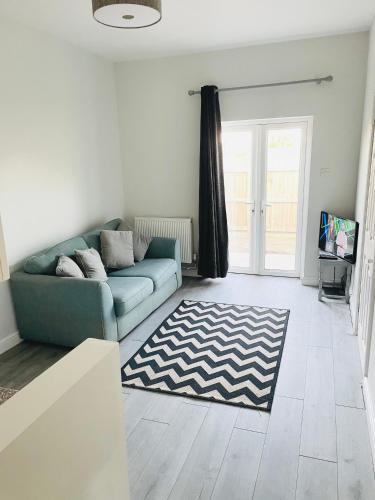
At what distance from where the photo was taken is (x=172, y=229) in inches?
190

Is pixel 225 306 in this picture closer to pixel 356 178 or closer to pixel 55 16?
pixel 356 178

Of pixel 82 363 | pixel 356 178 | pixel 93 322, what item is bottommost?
pixel 93 322

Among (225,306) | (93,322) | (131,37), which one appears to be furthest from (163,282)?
(131,37)

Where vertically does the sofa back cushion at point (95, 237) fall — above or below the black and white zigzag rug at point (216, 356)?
above

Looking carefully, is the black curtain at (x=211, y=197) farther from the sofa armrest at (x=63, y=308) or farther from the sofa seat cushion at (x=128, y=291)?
the sofa armrest at (x=63, y=308)

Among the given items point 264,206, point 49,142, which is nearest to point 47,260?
point 49,142

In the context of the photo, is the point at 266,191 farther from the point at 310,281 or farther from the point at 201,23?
the point at 201,23

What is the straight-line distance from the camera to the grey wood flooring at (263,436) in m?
1.81

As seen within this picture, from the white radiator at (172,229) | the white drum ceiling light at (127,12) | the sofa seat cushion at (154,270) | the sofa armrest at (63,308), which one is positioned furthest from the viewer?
the white radiator at (172,229)

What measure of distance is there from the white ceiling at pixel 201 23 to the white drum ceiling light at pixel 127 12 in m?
0.84

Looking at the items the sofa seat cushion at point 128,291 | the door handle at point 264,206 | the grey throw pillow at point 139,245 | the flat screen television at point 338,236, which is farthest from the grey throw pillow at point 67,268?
the flat screen television at point 338,236

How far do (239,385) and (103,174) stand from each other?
3.05 metres

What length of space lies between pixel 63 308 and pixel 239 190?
107 inches

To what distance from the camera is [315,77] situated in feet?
13.2
